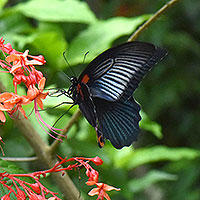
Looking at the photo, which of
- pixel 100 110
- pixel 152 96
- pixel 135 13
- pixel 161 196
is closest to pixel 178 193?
pixel 161 196

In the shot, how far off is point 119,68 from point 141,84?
1.72m

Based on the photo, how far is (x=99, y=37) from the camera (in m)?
1.51

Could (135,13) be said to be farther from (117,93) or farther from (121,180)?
(117,93)

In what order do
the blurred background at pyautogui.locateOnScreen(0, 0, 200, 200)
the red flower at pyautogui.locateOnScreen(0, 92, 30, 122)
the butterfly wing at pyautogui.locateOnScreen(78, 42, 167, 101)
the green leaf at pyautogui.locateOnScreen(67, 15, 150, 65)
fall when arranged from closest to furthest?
the red flower at pyautogui.locateOnScreen(0, 92, 30, 122) → the butterfly wing at pyautogui.locateOnScreen(78, 42, 167, 101) → the blurred background at pyautogui.locateOnScreen(0, 0, 200, 200) → the green leaf at pyautogui.locateOnScreen(67, 15, 150, 65)

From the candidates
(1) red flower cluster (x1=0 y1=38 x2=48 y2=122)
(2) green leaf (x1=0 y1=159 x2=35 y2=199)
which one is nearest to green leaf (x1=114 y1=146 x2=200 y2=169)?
(2) green leaf (x1=0 y1=159 x2=35 y2=199)

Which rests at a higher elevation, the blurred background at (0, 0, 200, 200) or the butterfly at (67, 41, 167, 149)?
the butterfly at (67, 41, 167, 149)

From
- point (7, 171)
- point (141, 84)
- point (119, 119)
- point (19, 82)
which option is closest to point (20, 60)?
point (19, 82)

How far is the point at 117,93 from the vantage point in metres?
0.96

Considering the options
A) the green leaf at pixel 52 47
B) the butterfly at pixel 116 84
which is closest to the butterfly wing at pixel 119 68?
the butterfly at pixel 116 84

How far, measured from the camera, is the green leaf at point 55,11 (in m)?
1.42

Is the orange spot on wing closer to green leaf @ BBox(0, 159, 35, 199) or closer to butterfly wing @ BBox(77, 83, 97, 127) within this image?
butterfly wing @ BBox(77, 83, 97, 127)

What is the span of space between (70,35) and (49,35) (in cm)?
49

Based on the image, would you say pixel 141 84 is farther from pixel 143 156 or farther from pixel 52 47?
pixel 52 47

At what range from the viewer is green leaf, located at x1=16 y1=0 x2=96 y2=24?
4.67ft
